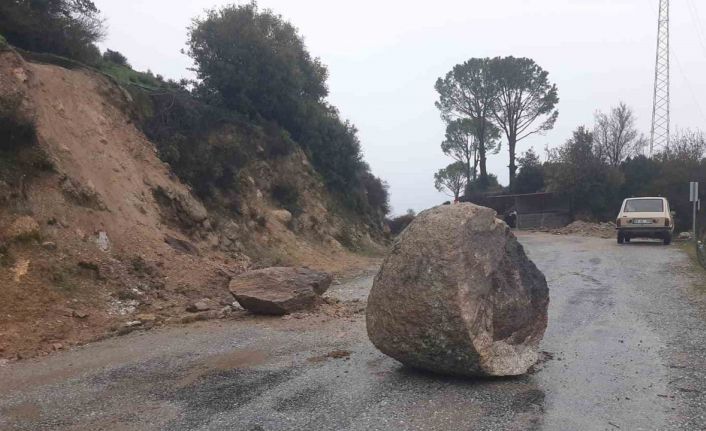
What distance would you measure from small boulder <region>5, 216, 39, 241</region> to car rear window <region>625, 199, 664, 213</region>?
19.9m

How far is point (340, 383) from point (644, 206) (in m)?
19.6

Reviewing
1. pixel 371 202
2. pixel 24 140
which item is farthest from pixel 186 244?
pixel 371 202

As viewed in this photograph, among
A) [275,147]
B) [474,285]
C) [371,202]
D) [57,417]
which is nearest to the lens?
[57,417]

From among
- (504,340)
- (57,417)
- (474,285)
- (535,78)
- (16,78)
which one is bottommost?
(57,417)

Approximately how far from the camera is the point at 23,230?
981cm

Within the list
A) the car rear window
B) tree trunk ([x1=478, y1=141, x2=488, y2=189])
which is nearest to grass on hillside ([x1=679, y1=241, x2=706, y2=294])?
the car rear window

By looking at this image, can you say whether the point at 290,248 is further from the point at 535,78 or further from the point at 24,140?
the point at 535,78

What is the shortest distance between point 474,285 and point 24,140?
9579mm

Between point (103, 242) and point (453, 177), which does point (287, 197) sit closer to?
point (103, 242)

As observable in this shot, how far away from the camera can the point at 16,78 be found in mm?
12586

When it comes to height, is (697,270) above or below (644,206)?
below

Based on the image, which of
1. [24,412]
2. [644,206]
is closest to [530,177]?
[644,206]

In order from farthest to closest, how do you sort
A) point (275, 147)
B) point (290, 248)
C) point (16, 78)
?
point (275, 147) < point (290, 248) < point (16, 78)

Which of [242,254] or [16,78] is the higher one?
[16,78]
